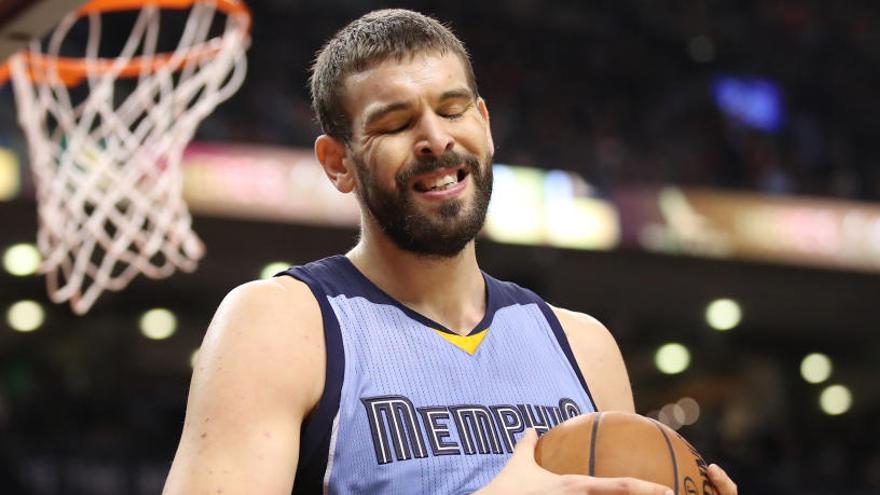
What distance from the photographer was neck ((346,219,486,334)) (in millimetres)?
2150

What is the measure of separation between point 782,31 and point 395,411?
51.4 ft

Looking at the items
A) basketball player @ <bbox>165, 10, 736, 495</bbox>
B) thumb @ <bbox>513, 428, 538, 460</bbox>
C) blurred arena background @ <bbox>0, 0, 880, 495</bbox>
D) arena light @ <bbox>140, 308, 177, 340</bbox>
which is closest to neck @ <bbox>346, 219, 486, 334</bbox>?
basketball player @ <bbox>165, 10, 736, 495</bbox>

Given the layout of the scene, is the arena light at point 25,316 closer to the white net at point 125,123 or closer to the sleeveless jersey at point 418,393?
the white net at point 125,123

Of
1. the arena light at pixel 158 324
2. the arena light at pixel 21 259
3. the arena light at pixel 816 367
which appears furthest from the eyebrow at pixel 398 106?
the arena light at pixel 816 367

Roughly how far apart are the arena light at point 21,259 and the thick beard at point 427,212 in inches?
396

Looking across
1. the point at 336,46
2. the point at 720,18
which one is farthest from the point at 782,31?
the point at 336,46

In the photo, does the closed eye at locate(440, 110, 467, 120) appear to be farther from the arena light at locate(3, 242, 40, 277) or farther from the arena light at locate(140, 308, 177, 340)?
the arena light at locate(140, 308, 177, 340)

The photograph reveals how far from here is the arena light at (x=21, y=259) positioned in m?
11.6

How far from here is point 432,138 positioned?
6.59 ft

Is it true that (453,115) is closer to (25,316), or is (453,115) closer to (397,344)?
(397,344)

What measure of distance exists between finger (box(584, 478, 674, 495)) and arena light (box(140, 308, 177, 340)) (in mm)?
13006

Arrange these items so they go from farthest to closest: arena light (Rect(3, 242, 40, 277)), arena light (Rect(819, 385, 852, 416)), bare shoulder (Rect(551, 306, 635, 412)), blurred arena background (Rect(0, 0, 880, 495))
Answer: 1. arena light (Rect(819, 385, 852, 416))
2. arena light (Rect(3, 242, 40, 277))
3. blurred arena background (Rect(0, 0, 880, 495))
4. bare shoulder (Rect(551, 306, 635, 412))

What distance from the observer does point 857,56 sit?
17094 mm

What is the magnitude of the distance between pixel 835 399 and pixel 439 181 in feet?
55.2
